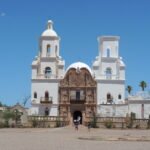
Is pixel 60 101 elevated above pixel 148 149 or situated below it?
above

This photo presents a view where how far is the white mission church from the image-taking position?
73.8 metres

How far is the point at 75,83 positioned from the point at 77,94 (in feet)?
5.71

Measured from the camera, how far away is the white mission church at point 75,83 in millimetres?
73812

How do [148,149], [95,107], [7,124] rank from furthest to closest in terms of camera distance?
[95,107] < [7,124] < [148,149]

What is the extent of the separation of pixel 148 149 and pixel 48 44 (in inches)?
2100

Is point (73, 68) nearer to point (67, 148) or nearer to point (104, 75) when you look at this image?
point (104, 75)

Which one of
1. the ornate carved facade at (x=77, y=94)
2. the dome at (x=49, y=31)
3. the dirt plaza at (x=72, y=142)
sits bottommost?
the dirt plaza at (x=72, y=142)

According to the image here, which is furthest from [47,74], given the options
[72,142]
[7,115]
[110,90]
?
[72,142]

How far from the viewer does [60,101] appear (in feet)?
243

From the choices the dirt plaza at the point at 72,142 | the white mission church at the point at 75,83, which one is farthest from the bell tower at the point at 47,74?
the dirt plaza at the point at 72,142

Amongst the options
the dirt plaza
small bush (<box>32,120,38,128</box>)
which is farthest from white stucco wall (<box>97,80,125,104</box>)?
the dirt plaza

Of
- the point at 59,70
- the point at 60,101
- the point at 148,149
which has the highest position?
the point at 59,70

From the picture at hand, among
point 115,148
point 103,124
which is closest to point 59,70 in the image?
point 103,124

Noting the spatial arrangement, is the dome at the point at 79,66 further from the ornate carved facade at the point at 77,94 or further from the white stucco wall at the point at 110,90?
the white stucco wall at the point at 110,90
